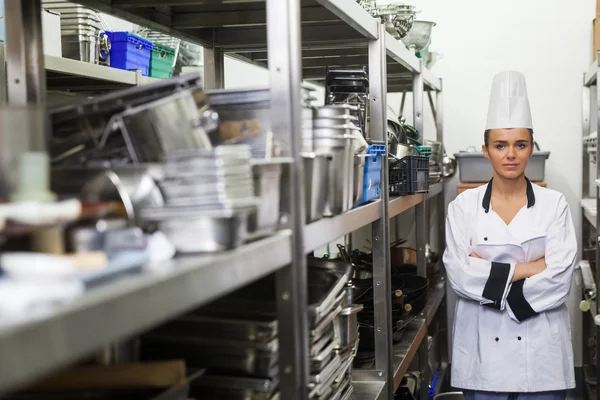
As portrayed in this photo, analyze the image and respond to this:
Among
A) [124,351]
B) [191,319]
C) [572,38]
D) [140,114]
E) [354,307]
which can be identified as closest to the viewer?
[140,114]

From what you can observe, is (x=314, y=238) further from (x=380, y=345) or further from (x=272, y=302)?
(x=380, y=345)

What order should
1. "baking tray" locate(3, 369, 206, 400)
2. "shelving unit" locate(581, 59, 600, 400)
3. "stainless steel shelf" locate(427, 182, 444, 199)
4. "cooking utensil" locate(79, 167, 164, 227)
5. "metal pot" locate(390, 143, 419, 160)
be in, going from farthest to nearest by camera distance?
"shelving unit" locate(581, 59, 600, 400)
"stainless steel shelf" locate(427, 182, 444, 199)
"metal pot" locate(390, 143, 419, 160)
"baking tray" locate(3, 369, 206, 400)
"cooking utensil" locate(79, 167, 164, 227)

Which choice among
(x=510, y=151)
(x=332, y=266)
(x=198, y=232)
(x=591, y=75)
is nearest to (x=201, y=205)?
(x=198, y=232)

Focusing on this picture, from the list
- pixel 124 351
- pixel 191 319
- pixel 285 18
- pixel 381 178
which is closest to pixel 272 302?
pixel 191 319

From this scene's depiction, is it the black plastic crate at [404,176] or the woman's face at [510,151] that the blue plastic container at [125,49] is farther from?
the woman's face at [510,151]

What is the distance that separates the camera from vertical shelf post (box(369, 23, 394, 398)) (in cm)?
258

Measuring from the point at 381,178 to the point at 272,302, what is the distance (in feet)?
2.78

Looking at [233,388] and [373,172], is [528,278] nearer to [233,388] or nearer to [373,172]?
[373,172]

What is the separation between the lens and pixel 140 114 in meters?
1.24

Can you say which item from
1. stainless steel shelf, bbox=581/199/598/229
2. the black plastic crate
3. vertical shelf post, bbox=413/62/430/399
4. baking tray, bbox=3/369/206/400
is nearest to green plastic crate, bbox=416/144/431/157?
the black plastic crate

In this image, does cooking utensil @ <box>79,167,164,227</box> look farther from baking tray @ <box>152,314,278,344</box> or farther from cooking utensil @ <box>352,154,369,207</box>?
cooking utensil @ <box>352,154,369,207</box>

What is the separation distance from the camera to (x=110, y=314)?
2.51ft

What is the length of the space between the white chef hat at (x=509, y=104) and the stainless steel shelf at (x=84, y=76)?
5.66ft

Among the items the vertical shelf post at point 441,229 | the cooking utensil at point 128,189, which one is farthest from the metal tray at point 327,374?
the vertical shelf post at point 441,229
